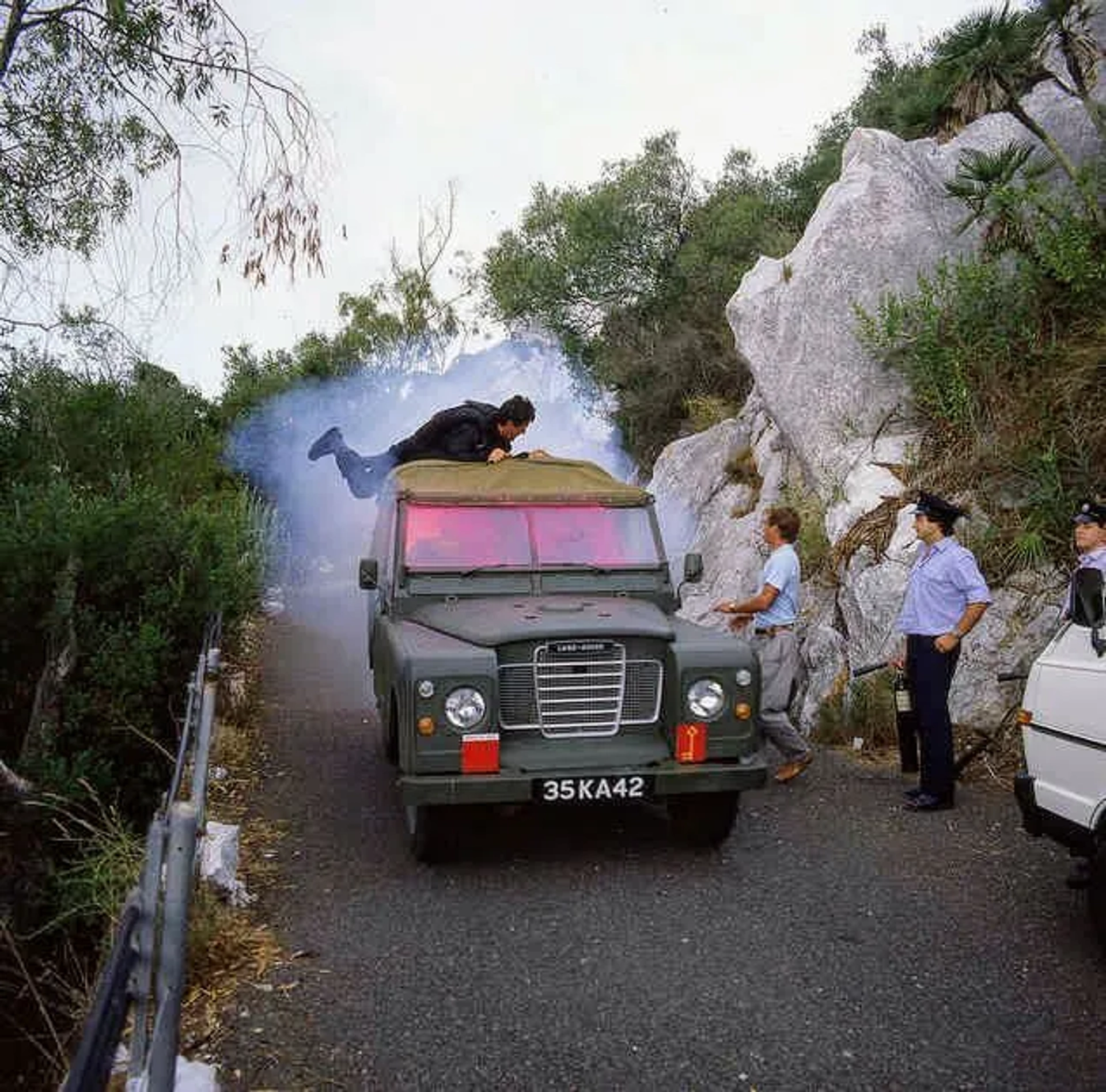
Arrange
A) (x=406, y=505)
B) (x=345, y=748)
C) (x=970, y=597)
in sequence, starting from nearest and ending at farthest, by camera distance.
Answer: (x=970, y=597) < (x=406, y=505) < (x=345, y=748)

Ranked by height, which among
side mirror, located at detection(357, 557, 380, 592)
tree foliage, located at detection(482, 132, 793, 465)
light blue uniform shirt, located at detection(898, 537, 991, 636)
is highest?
tree foliage, located at detection(482, 132, 793, 465)

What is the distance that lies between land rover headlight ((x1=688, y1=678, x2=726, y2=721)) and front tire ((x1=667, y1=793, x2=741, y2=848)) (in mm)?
517

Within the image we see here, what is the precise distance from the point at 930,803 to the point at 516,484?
3398mm

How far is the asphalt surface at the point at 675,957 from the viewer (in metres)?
3.80

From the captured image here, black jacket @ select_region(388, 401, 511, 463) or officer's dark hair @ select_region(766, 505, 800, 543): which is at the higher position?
black jacket @ select_region(388, 401, 511, 463)

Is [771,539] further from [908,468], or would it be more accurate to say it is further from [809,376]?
[809,376]

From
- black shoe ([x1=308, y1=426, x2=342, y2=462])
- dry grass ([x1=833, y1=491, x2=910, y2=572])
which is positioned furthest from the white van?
black shoe ([x1=308, y1=426, x2=342, y2=462])

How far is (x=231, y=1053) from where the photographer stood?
3820 mm

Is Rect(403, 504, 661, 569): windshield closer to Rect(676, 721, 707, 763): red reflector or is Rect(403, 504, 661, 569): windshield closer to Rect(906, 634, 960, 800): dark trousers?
Rect(676, 721, 707, 763): red reflector

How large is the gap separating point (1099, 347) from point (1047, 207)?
216cm

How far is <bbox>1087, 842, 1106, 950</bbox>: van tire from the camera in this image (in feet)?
14.7

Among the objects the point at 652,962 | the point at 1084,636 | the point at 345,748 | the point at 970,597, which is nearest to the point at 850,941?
the point at 652,962

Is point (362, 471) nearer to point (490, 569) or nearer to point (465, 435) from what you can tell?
point (465, 435)

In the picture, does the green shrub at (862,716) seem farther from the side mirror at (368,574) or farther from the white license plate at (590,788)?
the side mirror at (368,574)
